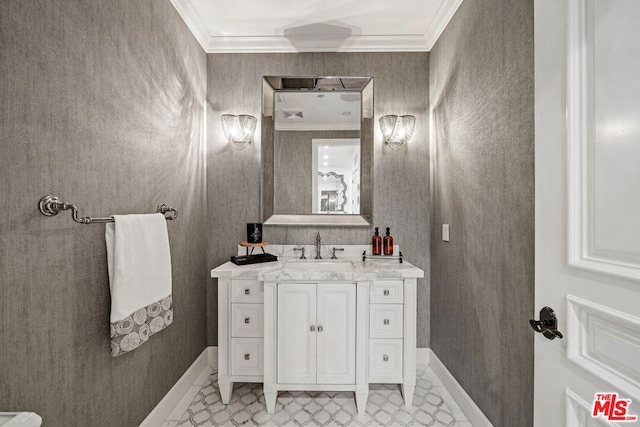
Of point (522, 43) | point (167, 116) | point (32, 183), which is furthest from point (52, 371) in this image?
point (522, 43)

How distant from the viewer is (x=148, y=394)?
5.51ft

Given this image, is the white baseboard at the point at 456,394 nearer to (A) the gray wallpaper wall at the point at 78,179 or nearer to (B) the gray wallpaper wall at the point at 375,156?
(B) the gray wallpaper wall at the point at 375,156

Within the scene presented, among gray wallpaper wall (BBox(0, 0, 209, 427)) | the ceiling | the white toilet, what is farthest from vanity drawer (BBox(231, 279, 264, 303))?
the ceiling

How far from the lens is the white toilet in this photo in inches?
23.0

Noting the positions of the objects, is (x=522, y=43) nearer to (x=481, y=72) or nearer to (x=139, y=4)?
(x=481, y=72)

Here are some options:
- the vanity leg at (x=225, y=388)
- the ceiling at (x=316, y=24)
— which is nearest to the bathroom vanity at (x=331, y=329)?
the vanity leg at (x=225, y=388)

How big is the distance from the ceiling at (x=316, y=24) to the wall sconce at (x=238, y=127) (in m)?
0.54

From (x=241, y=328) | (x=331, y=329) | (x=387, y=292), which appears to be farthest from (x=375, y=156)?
(x=241, y=328)

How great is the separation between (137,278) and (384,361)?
147 centimetres

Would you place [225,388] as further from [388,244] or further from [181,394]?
[388,244]

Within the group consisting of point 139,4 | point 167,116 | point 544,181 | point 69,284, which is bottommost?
point 69,284

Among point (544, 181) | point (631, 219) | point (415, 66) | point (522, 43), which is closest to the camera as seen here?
point (631, 219)

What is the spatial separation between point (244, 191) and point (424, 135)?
1484 millimetres

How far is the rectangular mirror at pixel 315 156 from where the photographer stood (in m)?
2.53
